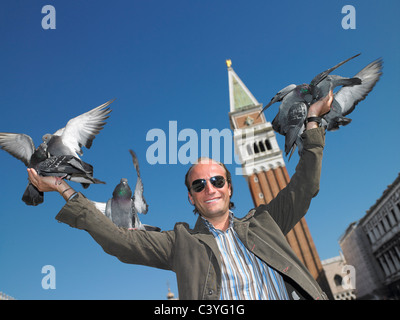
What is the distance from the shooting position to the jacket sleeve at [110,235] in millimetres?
2574

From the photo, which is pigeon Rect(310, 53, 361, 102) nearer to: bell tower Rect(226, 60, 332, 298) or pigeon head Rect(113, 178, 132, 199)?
pigeon head Rect(113, 178, 132, 199)

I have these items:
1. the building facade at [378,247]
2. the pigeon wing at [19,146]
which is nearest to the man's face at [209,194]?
the pigeon wing at [19,146]

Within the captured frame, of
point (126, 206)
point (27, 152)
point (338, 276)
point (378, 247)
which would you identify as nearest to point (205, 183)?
point (126, 206)

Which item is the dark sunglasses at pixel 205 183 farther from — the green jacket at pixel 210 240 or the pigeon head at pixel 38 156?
the pigeon head at pixel 38 156

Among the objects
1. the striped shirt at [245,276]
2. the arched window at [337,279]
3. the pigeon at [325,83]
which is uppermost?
the arched window at [337,279]

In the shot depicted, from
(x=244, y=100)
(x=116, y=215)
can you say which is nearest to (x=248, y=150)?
(x=244, y=100)

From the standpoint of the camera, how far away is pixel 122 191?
12.3 feet

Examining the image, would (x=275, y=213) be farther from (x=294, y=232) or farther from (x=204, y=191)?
(x=294, y=232)

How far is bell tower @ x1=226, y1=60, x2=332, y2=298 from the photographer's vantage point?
126ft

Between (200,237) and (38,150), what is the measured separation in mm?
1726

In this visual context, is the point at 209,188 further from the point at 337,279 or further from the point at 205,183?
the point at 337,279

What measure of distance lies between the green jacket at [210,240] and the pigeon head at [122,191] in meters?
0.93

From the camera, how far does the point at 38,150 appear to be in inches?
120

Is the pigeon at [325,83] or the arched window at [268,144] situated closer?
the pigeon at [325,83]
